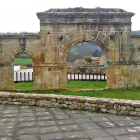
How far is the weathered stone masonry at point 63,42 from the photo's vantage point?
38.3ft

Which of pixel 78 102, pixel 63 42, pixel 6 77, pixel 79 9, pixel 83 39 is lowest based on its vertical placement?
pixel 78 102

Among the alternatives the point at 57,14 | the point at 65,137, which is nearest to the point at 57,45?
the point at 57,14

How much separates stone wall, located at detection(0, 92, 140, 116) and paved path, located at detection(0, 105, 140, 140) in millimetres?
269

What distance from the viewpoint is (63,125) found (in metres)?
5.39

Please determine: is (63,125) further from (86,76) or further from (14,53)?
(86,76)

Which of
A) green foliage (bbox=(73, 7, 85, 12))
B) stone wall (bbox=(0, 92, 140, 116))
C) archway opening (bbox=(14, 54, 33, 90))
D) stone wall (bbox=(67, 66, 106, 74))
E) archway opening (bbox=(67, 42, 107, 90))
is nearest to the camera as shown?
stone wall (bbox=(0, 92, 140, 116))

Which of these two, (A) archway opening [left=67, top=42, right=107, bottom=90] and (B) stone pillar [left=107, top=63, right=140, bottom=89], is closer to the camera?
(B) stone pillar [left=107, top=63, right=140, bottom=89]

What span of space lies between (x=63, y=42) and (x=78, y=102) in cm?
555

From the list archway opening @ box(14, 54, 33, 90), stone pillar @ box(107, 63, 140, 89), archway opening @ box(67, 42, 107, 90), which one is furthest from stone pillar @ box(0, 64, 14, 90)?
stone pillar @ box(107, 63, 140, 89)

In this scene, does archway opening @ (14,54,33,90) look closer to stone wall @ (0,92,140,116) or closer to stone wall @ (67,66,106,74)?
stone wall @ (67,66,106,74)

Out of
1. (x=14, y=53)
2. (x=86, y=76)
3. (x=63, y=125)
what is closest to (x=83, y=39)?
(x=14, y=53)

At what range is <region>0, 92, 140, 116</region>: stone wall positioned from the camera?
638 centimetres

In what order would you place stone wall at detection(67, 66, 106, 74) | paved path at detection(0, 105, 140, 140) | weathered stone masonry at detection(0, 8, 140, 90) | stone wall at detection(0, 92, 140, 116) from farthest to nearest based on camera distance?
stone wall at detection(67, 66, 106, 74)
weathered stone masonry at detection(0, 8, 140, 90)
stone wall at detection(0, 92, 140, 116)
paved path at detection(0, 105, 140, 140)

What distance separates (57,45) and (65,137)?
7.78 metres
